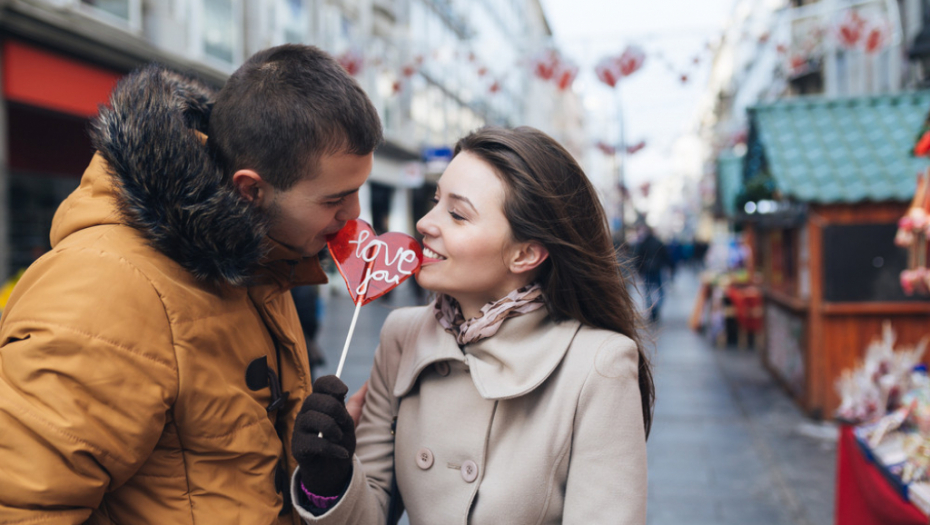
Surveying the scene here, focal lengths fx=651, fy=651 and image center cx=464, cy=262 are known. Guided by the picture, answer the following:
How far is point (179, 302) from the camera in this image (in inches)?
55.2

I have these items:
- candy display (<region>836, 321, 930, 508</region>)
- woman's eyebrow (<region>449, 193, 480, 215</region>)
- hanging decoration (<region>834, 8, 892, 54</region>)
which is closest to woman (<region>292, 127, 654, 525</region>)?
woman's eyebrow (<region>449, 193, 480, 215</region>)

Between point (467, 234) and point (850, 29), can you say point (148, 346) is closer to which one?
point (467, 234)

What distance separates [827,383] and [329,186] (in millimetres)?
6239

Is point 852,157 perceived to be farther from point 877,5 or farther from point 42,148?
point 42,148

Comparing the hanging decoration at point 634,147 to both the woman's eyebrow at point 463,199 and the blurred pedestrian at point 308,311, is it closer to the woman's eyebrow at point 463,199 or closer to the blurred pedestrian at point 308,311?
the blurred pedestrian at point 308,311

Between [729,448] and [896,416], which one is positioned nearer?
[896,416]

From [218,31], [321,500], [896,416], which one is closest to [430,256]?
[321,500]

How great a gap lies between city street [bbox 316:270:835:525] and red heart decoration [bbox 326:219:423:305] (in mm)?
502

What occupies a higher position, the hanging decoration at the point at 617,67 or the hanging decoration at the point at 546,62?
the hanging decoration at the point at 546,62

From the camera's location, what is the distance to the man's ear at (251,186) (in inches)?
59.8

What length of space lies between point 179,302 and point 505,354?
0.78m

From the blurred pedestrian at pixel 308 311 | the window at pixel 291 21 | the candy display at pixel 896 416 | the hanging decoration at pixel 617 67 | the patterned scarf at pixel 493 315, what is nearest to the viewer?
the patterned scarf at pixel 493 315

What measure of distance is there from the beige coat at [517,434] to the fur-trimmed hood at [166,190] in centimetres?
60

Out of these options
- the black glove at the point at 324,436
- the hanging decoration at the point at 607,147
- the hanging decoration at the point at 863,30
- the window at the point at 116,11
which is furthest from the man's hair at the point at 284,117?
the hanging decoration at the point at 607,147
